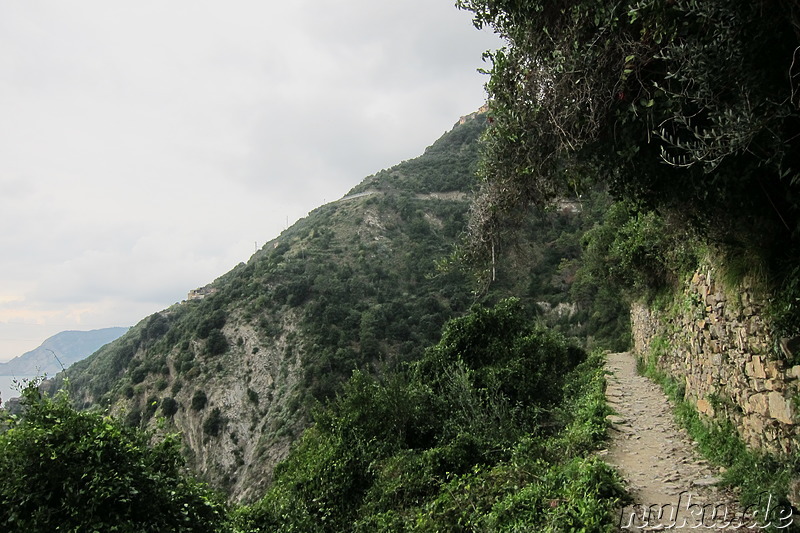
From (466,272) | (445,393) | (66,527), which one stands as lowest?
(445,393)

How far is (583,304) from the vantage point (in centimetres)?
3459

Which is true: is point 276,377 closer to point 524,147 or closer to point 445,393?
point 445,393

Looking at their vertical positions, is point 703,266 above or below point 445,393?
above

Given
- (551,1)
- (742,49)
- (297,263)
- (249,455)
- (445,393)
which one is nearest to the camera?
(742,49)

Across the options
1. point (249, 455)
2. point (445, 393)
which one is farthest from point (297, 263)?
point (445, 393)

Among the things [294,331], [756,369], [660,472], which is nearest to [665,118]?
[756,369]

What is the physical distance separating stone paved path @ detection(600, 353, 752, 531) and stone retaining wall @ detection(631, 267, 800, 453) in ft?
2.05

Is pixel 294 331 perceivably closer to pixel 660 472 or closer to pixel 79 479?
pixel 79 479

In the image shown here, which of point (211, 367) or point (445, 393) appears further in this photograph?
point (211, 367)

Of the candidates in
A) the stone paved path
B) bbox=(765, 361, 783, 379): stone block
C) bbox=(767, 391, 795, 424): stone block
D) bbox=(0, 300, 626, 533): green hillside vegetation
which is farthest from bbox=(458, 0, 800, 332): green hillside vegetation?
bbox=(0, 300, 626, 533): green hillside vegetation

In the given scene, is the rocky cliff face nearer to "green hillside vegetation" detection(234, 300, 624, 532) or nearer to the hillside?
the hillside

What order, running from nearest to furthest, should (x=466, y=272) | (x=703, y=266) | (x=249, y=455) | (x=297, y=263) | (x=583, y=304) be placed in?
1. (x=466, y=272)
2. (x=703, y=266)
3. (x=249, y=455)
4. (x=583, y=304)
5. (x=297, y=263)

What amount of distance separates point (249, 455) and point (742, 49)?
1369 inches

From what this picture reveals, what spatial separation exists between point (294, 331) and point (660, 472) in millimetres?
36429
